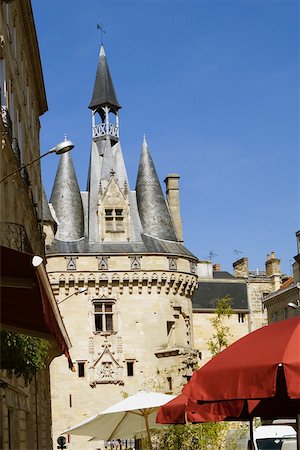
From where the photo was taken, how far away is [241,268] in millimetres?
74500

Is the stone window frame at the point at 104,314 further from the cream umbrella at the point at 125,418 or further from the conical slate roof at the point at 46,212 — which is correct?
the cream umbrella at the point at 125,418

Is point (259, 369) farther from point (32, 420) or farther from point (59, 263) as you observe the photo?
point (59, 263)

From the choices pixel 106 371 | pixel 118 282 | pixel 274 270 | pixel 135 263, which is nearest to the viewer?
pixel 106 371

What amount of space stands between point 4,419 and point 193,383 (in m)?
11.4

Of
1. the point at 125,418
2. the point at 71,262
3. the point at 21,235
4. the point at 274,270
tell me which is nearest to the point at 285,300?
the point at 274,270


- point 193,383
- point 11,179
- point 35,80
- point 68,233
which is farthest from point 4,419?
point 68,233

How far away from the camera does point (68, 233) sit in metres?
51.8

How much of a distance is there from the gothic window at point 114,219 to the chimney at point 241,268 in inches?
877

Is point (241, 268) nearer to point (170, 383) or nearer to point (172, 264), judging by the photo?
point (172, 264)

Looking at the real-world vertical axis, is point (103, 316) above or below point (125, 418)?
above

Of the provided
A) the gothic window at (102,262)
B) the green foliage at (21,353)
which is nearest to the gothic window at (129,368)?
the gothic window at (102,262)

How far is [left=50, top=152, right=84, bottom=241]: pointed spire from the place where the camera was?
2046 inches

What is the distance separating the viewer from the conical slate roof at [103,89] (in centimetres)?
5628

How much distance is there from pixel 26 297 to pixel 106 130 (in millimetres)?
49164
